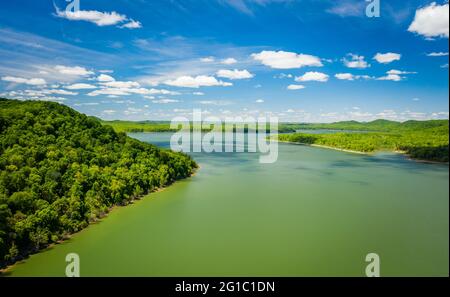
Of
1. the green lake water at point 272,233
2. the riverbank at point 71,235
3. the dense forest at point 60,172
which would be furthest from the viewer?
the dense forest at point 60,172

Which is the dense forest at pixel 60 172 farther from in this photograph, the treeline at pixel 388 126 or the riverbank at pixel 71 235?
the treeline at pixel 388 126

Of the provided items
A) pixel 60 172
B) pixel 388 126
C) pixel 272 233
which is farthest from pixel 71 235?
pixel 388 126

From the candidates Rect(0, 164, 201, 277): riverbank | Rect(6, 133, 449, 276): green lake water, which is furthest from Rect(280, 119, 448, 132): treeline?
Rect(0, 164, 201, 277): riverbank

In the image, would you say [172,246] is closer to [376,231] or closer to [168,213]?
[168,213]

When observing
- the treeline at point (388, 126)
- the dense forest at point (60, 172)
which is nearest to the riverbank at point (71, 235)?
the dense forest at point (60, 172)

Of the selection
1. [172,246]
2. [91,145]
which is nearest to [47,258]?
[172,246]

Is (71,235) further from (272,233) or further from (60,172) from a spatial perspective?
(272,233)
